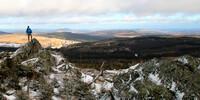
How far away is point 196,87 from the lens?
91.5 ft

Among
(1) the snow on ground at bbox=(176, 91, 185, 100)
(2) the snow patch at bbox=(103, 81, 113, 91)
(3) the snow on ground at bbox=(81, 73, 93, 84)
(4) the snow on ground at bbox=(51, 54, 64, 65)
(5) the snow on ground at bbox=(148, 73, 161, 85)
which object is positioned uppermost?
(4) the snow on ground at bbox=(51, 54, 64, 65)

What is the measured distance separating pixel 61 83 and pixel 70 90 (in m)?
1.20

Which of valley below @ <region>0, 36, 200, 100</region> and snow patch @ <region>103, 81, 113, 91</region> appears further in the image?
snow patch @ <region>103, 81, 113, 91</region>

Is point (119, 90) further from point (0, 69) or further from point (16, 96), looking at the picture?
point (0, 69)

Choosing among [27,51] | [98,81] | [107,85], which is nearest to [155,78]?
[107,85]

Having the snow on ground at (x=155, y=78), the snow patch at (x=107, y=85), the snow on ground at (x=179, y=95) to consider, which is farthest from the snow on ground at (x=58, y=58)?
the snow on ground at (x=179, y=95)

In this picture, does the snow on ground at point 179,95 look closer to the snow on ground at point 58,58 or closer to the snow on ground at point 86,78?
the snow on ground at point 86,78

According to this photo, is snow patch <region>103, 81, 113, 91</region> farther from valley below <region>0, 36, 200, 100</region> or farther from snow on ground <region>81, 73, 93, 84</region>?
snow on ground <region>81, 73, 93, 84</region>

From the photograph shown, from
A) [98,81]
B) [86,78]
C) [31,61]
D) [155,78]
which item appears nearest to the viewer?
[155,78]

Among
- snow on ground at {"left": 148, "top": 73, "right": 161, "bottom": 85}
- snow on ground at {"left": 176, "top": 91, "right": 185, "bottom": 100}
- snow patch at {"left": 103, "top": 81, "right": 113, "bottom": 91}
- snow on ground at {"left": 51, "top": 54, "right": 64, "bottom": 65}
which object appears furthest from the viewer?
snow on ground at {"left": 51, "top": 54, "right": 64, "bottom": 65}

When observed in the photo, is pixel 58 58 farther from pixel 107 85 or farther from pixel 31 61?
pixel 107 85

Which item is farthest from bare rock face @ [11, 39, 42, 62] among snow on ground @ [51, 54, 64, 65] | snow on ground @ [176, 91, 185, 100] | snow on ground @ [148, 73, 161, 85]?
snow on ground @ [176, 91, 185, 100]

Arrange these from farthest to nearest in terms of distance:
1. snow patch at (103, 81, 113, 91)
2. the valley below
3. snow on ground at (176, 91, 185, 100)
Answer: snow patch at (103, 81, 113, 91), the valley below, snow on ground at (176, 91, 185, 100)

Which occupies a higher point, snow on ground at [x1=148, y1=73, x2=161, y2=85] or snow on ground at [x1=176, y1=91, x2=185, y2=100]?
snow on ground at [x1=148, y1=73, x2=161, y2=85]
